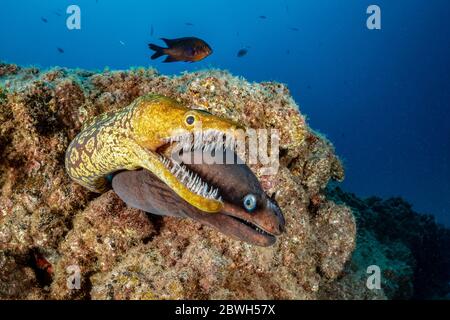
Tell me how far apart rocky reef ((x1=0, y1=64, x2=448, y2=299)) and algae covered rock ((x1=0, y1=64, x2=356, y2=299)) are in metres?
0.01

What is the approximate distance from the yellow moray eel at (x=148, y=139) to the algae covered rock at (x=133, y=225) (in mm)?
694

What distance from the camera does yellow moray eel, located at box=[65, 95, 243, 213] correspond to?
2.49 m

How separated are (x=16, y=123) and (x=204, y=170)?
2749 millimetres

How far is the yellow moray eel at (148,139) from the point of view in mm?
2494

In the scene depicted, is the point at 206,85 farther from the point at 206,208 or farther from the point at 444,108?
the point at 444,108

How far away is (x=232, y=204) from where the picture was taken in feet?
8.63

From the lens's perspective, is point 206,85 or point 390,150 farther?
point 390,150

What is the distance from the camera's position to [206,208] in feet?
7.67

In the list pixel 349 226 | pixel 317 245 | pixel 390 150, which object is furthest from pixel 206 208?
pixel 390 150

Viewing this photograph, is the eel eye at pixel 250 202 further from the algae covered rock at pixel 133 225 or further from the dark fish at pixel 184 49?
the dark fish at pixel 184 49
